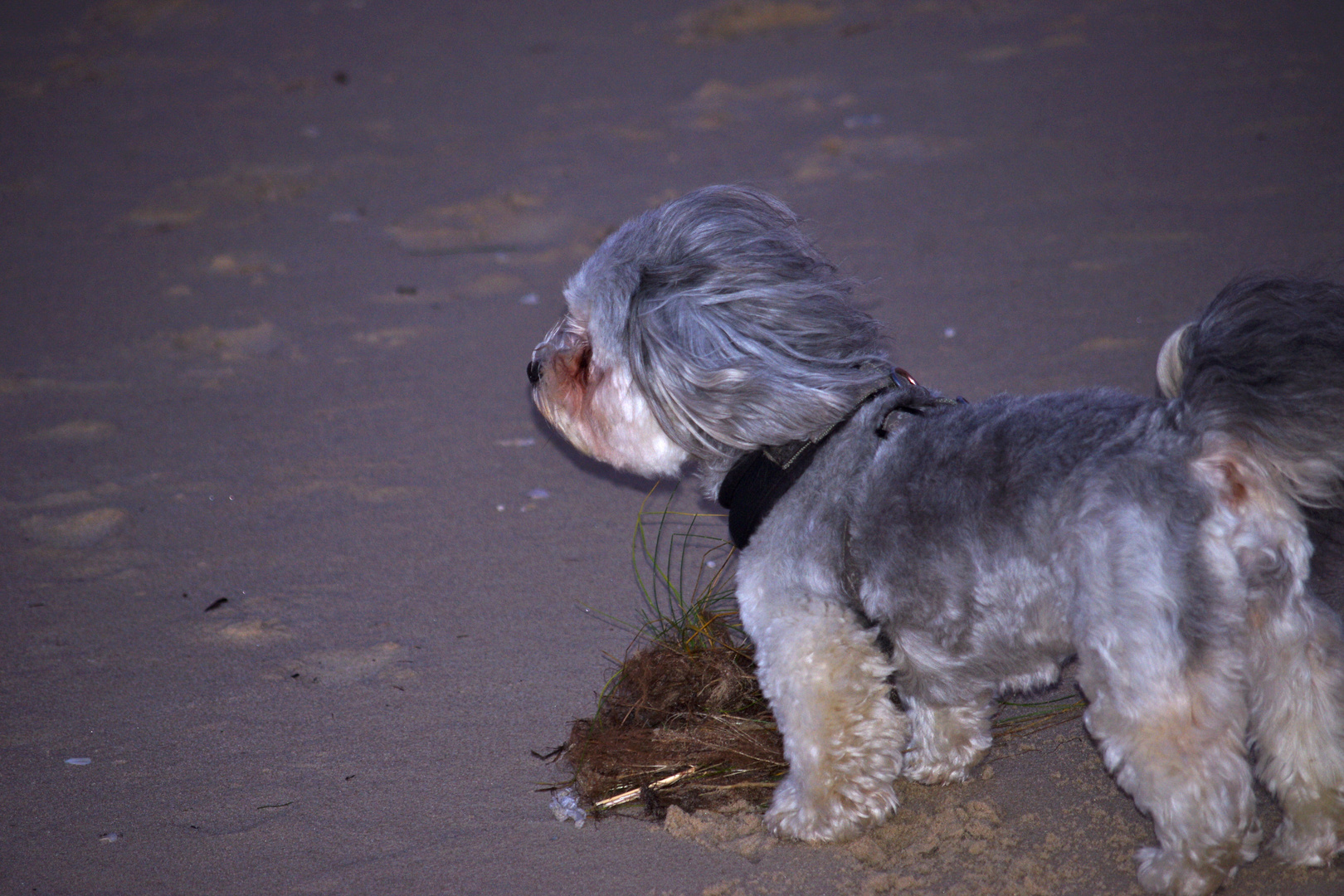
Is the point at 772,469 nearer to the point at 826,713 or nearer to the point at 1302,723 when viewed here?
the point at 826,713

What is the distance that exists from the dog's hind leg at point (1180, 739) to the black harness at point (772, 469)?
2.84 ft

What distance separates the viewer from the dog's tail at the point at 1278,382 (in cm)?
243

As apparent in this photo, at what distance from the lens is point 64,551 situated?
496 centimetres

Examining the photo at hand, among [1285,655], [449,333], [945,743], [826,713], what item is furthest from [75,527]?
[1285,655]

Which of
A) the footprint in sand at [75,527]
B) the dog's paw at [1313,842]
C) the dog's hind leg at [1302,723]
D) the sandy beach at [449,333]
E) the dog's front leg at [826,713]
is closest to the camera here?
the dog's hind leg at [1302,723]

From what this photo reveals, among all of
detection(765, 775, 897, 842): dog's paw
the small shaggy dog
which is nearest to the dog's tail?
the small shaggy dog

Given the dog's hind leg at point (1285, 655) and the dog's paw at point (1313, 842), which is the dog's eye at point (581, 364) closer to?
the dog's hind leg at point (1285, 655)

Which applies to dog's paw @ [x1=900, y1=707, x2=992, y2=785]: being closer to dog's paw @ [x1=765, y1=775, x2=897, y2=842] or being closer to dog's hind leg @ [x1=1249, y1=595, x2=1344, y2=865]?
dog's paw @ [x1=765, y1=775, x2=897, y2=842]

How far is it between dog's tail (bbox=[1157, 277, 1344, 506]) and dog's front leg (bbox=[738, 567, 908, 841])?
1.01m

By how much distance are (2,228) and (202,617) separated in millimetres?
5633

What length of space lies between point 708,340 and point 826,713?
41.2 inches

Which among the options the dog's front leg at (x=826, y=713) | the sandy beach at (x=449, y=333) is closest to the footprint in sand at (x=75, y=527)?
the sandy beach at (x=449, y=333)

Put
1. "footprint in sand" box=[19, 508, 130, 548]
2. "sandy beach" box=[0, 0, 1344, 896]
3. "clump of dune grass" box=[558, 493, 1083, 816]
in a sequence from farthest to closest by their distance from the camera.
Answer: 1. "footprint in sand" box=[19, 508, 130, 548]
2. "clump of dune grass" box=[558, 493, 1083, 816]
3. "sandy beach" box=[0, 0, 1344, 896]

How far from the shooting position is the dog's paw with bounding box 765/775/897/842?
120 inches
